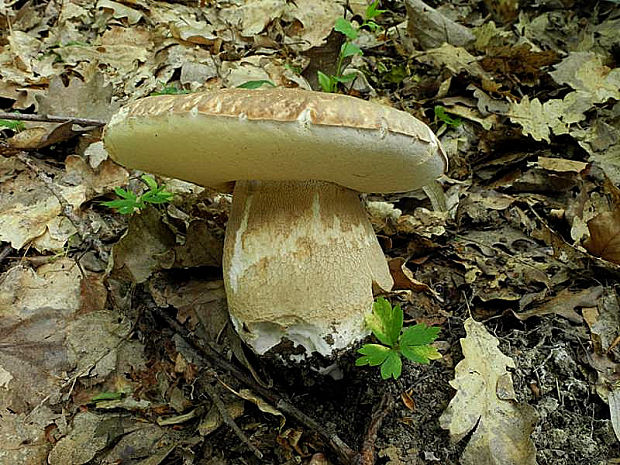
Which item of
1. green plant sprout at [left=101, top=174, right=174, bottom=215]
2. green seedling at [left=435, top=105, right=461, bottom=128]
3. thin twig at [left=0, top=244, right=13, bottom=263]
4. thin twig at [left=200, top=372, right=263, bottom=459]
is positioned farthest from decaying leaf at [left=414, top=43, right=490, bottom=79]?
thin twig at [left=0, top=244, right=13, bottom=263]

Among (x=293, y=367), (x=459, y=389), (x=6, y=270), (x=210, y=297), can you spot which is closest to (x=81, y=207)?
(x=6, y=270)

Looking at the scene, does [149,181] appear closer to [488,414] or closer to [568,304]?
[488,414]

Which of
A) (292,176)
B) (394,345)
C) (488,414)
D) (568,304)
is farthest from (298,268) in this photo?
(568,304)

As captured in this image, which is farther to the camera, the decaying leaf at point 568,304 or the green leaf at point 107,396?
the decaying leaf at point 568,304

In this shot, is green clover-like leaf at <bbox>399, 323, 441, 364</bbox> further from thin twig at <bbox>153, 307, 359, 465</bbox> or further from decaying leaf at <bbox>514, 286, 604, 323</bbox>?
decaying leaf at <bbox>514, 286, 604, 323</bbox>

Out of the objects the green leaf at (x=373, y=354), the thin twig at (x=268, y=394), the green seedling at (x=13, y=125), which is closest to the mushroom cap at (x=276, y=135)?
the green leaf at (x=373, y=354)

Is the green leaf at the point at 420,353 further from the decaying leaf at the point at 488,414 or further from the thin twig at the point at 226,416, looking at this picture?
Answer: the thin twig at the point at 226,416
